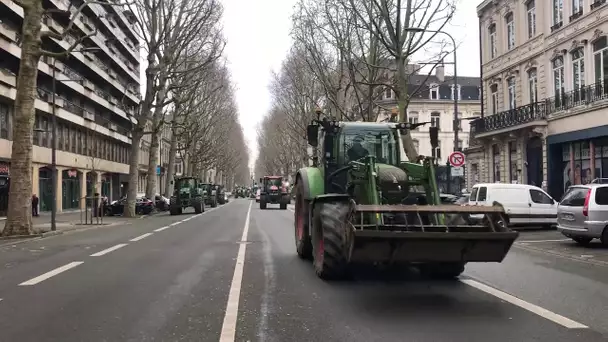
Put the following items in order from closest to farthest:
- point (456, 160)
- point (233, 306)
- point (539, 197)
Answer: point (233, 306) → point (539, 197) → point (456, 160)

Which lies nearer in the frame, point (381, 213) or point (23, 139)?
point (381, 213)

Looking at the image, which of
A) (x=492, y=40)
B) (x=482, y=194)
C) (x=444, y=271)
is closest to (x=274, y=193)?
(x=492, y=40)

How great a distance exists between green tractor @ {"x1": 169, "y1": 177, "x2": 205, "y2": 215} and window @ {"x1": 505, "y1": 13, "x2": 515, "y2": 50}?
20.7 m

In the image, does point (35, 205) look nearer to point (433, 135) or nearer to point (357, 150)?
point (357, 150)

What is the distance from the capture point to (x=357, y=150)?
10109 millimetres

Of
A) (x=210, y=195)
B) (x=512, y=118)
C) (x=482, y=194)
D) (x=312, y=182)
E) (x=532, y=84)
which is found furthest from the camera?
(x=210, y=195)

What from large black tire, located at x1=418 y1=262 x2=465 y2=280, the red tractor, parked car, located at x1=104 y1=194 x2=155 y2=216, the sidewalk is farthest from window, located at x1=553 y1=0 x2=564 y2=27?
parked car, located at x1=104 y1=194 x2=155 y2=216

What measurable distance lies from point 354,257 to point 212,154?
2734 inches

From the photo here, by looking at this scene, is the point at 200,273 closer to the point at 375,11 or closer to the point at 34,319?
the point at 34,319

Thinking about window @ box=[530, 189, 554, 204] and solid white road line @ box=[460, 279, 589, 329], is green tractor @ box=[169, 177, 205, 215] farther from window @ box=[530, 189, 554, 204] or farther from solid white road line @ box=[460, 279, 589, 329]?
solid white road line @ box=[460, 279, 589, 329]

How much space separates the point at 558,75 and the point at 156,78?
2164cm

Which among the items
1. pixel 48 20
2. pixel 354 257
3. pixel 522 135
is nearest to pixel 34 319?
pixel 354 257

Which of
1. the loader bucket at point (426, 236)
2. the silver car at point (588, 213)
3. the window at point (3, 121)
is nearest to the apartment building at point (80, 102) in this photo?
the window at point (3, 121)

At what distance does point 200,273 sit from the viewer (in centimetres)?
977
